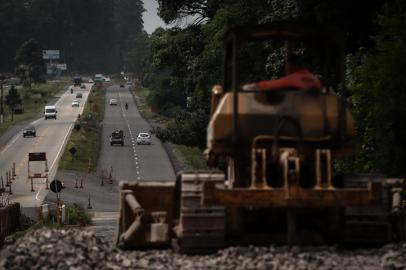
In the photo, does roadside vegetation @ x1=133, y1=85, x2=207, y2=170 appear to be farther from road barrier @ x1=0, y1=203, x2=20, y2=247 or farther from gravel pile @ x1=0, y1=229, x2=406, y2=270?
gravel pile @ x1=0, y1=229, x2=406, y2=270

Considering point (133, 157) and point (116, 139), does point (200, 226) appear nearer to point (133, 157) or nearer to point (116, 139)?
point (133, 157)

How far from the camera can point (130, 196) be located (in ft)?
53.0

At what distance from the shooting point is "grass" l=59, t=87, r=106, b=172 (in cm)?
8794

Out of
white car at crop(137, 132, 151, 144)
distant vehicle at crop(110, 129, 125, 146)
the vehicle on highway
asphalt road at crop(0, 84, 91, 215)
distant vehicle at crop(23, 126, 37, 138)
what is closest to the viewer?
asphalt road at crop(0, 84, 91, 215)

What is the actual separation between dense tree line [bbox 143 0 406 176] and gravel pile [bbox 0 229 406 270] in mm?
8916

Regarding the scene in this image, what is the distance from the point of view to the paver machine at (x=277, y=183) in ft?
44.0

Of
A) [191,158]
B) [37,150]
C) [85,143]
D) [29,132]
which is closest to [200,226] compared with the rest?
[191,158]

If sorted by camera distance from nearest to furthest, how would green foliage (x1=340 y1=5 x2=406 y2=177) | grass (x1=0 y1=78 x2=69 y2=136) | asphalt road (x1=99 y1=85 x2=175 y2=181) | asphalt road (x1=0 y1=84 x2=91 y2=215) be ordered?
green foliage (x1=340 y1=5 x2=406 y2=177), asphalt road (x1=0 y1=84 x2=91 y2=215), asphalt road (x1=99 y1=85 x2=175 y2=181), grass (x1=0 y1=78 x2=69 y2=136)

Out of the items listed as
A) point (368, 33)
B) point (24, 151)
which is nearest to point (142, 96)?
point (24, 151)

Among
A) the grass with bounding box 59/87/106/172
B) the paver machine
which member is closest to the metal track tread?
the paver machine

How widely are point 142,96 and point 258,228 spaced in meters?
183

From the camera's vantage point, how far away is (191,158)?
282ft

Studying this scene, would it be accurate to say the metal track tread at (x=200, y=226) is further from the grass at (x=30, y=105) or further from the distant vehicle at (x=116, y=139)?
the grass at (x=30, y=105)

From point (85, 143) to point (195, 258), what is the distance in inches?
3644
